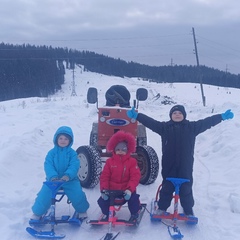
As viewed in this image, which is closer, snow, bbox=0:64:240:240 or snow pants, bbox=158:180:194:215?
snow, bbox=0:64:240:240

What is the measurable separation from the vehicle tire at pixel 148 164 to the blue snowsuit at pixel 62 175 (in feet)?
5.99

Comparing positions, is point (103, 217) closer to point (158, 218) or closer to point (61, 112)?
point (158, 218)

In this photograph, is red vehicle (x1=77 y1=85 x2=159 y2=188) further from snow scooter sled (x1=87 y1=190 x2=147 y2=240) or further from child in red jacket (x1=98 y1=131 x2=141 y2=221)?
snow scooter sled (x1=87 y1=190 x2=147 y2=240)

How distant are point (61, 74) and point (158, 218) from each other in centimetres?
7971

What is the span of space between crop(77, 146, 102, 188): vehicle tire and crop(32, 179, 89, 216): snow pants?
1.13 m

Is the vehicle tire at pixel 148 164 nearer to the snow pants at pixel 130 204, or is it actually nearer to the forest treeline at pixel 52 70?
the snow pants at pixel 130 204

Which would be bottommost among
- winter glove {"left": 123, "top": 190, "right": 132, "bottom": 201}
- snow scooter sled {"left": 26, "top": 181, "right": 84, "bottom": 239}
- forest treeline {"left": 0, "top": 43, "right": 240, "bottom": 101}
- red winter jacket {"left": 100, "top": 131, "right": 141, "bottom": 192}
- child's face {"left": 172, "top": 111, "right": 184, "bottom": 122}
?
snow scooter sled {"left": 26, "top": 181, "right": 84, "bottom": 239}

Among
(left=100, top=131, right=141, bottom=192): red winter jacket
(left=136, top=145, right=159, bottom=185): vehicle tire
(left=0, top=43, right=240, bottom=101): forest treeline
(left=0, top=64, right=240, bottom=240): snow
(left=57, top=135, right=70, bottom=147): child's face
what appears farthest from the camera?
(left=0, top=43, right=240, bottom=101): forest treeline

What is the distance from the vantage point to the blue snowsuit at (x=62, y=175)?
5.49m

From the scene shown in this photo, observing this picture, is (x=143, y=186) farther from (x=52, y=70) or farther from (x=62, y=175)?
(x=52, y=70)

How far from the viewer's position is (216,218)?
5.70 meters

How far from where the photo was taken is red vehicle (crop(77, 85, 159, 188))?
22.8 feet

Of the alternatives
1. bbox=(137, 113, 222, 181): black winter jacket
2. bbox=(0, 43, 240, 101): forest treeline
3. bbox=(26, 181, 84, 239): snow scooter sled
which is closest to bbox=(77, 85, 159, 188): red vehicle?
bbox=(137, 113, 222, 181): black winter jacket

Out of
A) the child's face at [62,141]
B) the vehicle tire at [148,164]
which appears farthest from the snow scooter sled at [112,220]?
the vehicle tire at [148,164]
